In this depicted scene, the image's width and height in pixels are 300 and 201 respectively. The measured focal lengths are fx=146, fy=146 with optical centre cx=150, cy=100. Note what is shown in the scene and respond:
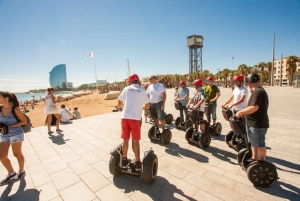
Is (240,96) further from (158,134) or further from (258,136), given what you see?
(158,134)

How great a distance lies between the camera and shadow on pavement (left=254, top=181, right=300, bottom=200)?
2479 millimetres

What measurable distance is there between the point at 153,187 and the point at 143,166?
1.50ft

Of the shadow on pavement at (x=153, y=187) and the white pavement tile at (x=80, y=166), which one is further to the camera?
the white pavement tile at (x=80, y=166)

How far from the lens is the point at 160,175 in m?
3.18

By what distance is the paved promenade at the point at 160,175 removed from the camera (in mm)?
2607

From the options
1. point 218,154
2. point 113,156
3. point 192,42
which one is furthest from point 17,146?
point 192,42

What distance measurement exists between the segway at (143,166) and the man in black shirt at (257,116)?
A: 72.0 inches

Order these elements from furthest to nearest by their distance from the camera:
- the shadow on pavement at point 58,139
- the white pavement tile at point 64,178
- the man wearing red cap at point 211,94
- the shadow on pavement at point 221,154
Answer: the man wearing red cap at point 211,94, the shadow on pavement at point 58,139, the shadow on pavement at point 221,154, the white pavement tile at point 64,178

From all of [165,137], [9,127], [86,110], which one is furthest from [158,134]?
[86,110]

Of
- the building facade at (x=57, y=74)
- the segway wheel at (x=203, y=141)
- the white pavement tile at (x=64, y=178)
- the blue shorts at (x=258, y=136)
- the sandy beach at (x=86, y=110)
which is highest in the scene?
the building facade at (x=57, y=74)

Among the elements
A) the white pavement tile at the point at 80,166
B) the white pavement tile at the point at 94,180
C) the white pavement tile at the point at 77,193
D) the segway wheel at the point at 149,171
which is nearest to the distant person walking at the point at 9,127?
the white pavement tile at the point at 80,166

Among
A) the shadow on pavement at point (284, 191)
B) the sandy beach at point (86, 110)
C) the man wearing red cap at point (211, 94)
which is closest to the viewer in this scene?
the shadow on pavement at point (284, 191)

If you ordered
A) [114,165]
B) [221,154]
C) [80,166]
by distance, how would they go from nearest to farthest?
[114,165]
[80,166]
[221,154]

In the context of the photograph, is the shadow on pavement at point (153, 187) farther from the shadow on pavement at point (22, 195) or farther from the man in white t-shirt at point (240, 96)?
the man in white t-shirt at point (240, 96)
